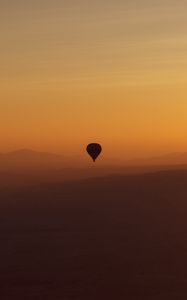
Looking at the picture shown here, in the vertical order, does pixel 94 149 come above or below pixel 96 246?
below

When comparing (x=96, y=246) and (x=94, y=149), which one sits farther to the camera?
(x=96, y=246)

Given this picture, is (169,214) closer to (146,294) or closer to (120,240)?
(120,240)

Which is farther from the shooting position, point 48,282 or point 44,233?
point 44,233

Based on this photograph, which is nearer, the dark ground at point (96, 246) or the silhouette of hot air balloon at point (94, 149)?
the silhouette of hot air balloon at point (94, 149)

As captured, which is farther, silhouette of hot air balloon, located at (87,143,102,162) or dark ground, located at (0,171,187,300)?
dark ground, located at (0,171,187,300)

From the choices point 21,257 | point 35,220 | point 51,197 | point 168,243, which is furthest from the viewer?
point 51,197

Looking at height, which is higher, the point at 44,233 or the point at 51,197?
the point at 51,197

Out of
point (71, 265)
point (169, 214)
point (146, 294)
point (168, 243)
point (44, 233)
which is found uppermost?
point (169, 214)

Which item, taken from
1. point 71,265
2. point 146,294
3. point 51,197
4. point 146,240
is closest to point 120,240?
point 146,240
